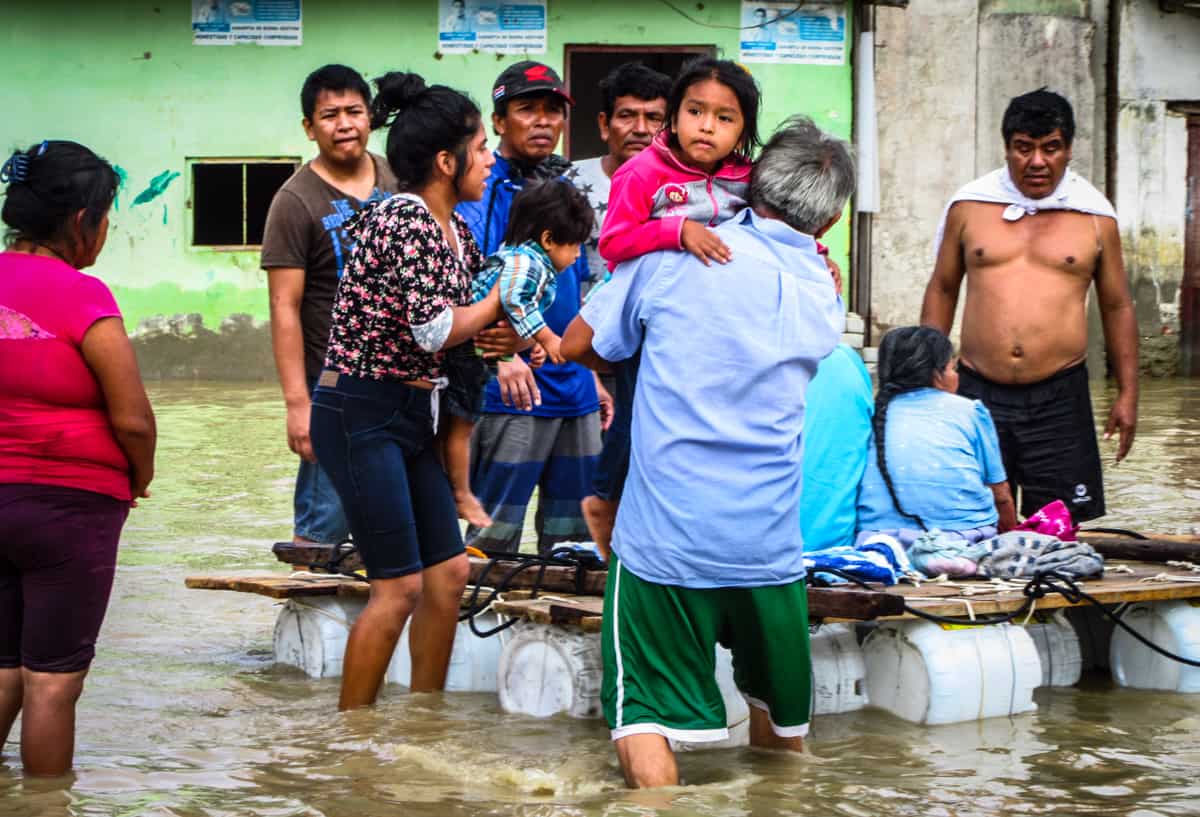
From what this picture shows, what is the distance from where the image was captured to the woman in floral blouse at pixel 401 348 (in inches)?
170

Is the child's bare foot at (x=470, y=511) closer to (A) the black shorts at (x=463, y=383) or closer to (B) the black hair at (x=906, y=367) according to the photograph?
(A) the black shorts at (x=463, y=383)

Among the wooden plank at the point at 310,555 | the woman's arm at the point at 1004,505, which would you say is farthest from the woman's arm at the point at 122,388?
the woman's arm at the point at 1004,505

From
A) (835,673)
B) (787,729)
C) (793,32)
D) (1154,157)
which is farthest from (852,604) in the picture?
(1154,157)

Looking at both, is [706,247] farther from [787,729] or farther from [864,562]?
[864,562]

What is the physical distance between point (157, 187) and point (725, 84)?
13.3m

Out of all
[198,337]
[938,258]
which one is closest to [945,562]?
[938,258]

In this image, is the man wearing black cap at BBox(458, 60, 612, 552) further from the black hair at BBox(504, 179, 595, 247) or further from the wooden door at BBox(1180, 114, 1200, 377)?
the wooden door at BBox(1180, 114, 1200, 377)

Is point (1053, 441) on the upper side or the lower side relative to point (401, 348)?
lower

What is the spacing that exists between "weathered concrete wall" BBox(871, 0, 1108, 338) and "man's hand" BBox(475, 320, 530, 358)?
1223 centimetres

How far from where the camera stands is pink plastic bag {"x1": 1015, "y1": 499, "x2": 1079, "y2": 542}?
5957 millimetres

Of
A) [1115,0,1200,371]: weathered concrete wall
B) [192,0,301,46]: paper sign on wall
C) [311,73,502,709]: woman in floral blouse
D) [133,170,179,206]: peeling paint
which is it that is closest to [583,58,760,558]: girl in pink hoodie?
[311,73,502,709]: woman in floral blouse

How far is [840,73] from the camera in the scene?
1603cm

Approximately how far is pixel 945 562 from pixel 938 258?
1.61m

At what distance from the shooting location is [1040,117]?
20.2 ft
